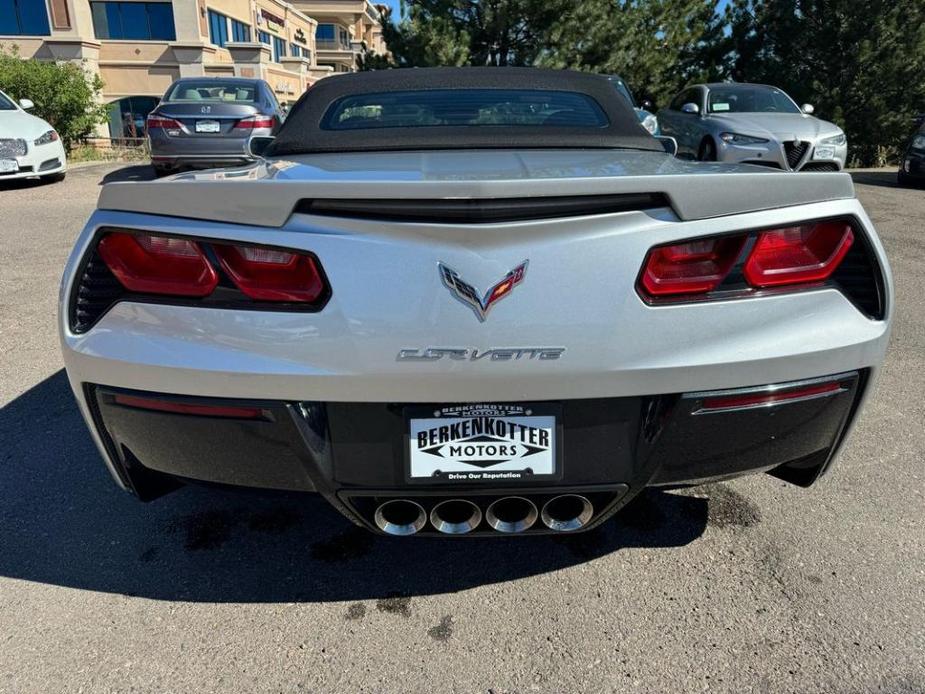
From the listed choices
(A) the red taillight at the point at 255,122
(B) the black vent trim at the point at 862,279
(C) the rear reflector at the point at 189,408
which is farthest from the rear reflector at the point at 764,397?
(A) the red taillight at the point at 255,122

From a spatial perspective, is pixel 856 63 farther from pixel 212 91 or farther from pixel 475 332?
pixel 475 332

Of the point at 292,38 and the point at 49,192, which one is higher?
the point at 292,38

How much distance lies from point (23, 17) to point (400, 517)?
112 feet

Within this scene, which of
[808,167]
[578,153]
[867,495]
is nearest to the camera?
[578,153]

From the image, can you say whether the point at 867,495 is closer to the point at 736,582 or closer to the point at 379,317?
the point at 736,582

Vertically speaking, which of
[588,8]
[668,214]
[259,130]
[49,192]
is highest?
[588,8]

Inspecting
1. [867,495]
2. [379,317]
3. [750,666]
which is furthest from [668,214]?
[867,495]

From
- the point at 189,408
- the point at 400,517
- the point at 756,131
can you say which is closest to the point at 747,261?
the point at 400,517

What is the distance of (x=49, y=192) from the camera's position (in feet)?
33.7

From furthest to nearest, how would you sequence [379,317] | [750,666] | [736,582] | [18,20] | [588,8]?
[18,20] → [588,8] → [736,582] → [750,666] → [379,317]

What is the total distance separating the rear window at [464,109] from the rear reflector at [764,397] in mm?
1523

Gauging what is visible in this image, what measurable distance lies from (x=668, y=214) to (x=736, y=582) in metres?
1.11

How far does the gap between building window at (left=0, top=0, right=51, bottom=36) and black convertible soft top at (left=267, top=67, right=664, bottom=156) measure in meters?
32.0

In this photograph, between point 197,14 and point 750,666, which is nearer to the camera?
point 750,666
